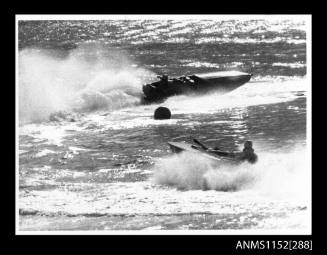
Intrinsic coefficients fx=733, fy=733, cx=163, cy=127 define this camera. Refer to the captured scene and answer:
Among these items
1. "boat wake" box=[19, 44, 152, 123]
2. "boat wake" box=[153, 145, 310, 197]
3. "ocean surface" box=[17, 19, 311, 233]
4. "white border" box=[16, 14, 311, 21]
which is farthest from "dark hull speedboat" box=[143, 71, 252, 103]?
"white border" box=[16, 14, 311, 21]

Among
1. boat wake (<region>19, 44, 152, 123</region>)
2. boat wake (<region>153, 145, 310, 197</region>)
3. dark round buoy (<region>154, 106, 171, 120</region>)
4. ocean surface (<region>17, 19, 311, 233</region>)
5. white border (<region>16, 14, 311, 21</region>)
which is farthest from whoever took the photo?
dark round buoy (<region>154, 106, 171, 120</region>)

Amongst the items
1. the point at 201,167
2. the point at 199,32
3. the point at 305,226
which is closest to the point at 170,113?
the point at 199,32

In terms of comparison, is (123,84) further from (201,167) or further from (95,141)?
(201,167)

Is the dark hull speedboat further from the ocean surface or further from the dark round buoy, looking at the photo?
the dark round buoy

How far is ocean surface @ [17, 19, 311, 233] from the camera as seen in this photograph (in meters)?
21.7

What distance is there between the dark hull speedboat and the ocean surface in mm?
331

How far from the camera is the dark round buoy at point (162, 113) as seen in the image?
2881cm

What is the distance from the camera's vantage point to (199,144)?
2503 cm

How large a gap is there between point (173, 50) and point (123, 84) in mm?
2675

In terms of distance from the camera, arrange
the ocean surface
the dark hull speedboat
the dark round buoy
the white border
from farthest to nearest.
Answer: the dark hull speedboat
the dark round buoy
the white border
the ocean surface

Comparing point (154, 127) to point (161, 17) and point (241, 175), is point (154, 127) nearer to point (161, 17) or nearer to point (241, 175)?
point (161, 17)

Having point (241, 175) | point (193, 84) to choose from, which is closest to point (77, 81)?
point (193, 84)

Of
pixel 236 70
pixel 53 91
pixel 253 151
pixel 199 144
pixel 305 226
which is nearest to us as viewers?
pixel 305 226

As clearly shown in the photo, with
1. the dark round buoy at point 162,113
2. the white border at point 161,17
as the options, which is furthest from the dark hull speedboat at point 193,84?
the white border at point 161,17
